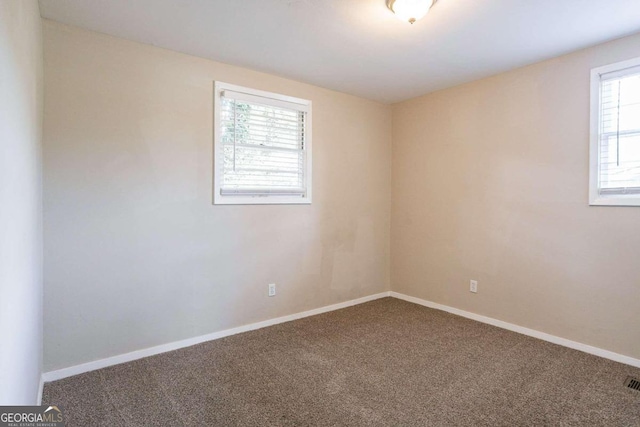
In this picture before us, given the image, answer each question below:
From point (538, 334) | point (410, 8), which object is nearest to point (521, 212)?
point (538, 334)

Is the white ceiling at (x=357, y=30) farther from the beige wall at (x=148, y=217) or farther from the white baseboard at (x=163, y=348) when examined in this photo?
the white baseboard at (x=163, y=348)

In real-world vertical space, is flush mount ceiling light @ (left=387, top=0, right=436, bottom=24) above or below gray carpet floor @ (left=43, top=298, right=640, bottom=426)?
above

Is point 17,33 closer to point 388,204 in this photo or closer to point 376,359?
point 376,359

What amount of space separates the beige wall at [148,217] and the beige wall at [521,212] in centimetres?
128

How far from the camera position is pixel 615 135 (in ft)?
8.93

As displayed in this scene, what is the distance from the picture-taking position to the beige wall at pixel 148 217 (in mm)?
2451

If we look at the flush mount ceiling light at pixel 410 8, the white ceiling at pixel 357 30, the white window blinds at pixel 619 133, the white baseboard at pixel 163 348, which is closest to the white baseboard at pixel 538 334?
the white baseboard at pixel 163 348

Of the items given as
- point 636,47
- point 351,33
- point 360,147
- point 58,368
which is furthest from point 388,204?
point 58,368

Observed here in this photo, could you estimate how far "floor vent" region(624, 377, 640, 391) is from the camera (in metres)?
2.31

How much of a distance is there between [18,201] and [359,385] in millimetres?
2158

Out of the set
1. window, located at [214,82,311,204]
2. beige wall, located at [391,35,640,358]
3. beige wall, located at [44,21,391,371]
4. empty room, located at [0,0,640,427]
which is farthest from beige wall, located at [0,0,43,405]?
beige wall, located at [391,35,640,358]

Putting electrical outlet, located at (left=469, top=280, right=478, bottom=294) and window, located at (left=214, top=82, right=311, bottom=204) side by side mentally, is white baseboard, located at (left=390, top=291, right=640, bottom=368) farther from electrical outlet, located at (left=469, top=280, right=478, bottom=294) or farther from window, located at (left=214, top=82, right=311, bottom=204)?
window, located at (left=214, top=82, right=311, bottom=204)

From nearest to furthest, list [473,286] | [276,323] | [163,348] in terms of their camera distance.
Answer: [163,348]
[276,323]
[473,286]

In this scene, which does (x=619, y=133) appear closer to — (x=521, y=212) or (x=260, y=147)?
(x=521, y=212)
